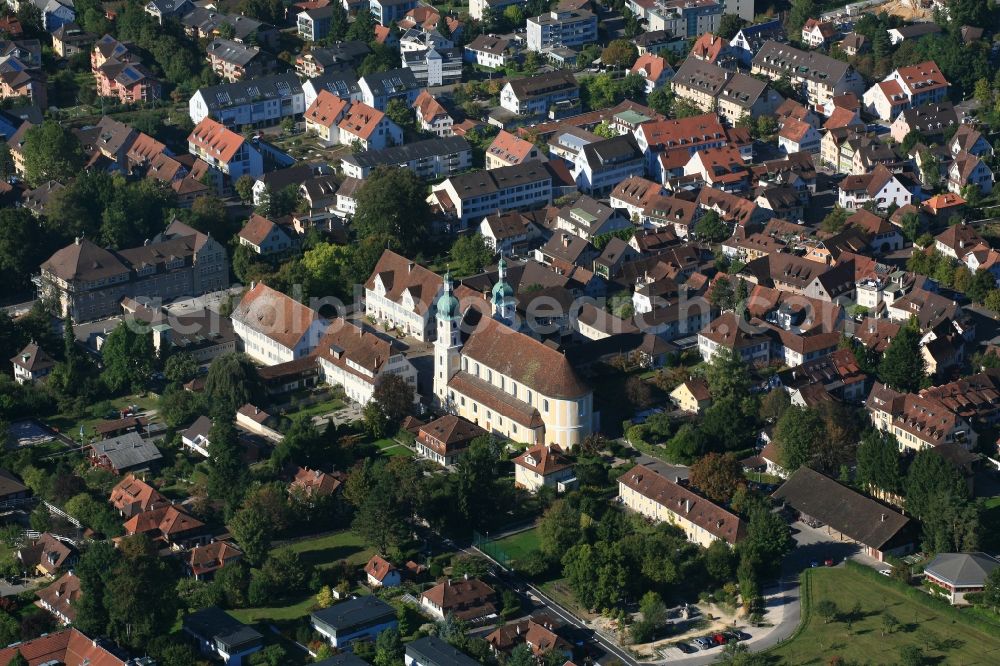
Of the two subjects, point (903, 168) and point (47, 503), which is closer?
point (47, 503)

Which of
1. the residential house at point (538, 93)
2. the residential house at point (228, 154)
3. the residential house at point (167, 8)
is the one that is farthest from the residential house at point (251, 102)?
the residential house at point (538, 93)

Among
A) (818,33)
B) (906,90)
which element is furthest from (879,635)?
(818,33)

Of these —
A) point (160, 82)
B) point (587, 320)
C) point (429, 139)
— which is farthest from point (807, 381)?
point (160, 82)

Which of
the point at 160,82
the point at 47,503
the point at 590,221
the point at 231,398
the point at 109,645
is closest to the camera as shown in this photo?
the point at 109,645

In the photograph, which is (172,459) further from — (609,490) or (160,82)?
(160,82)

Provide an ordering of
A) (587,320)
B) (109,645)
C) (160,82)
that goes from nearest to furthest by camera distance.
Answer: (109,645)
(587,320)
(160,82)

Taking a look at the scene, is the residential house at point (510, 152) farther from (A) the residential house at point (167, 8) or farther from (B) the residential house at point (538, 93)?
(A) the residential house at point (167, 8)

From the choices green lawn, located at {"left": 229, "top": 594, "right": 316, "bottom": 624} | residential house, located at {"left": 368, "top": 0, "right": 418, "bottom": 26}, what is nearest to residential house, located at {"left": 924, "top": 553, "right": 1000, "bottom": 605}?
green lawn, located at {"left": 229, "top": 594, "right": 316, "bottom": 624}
